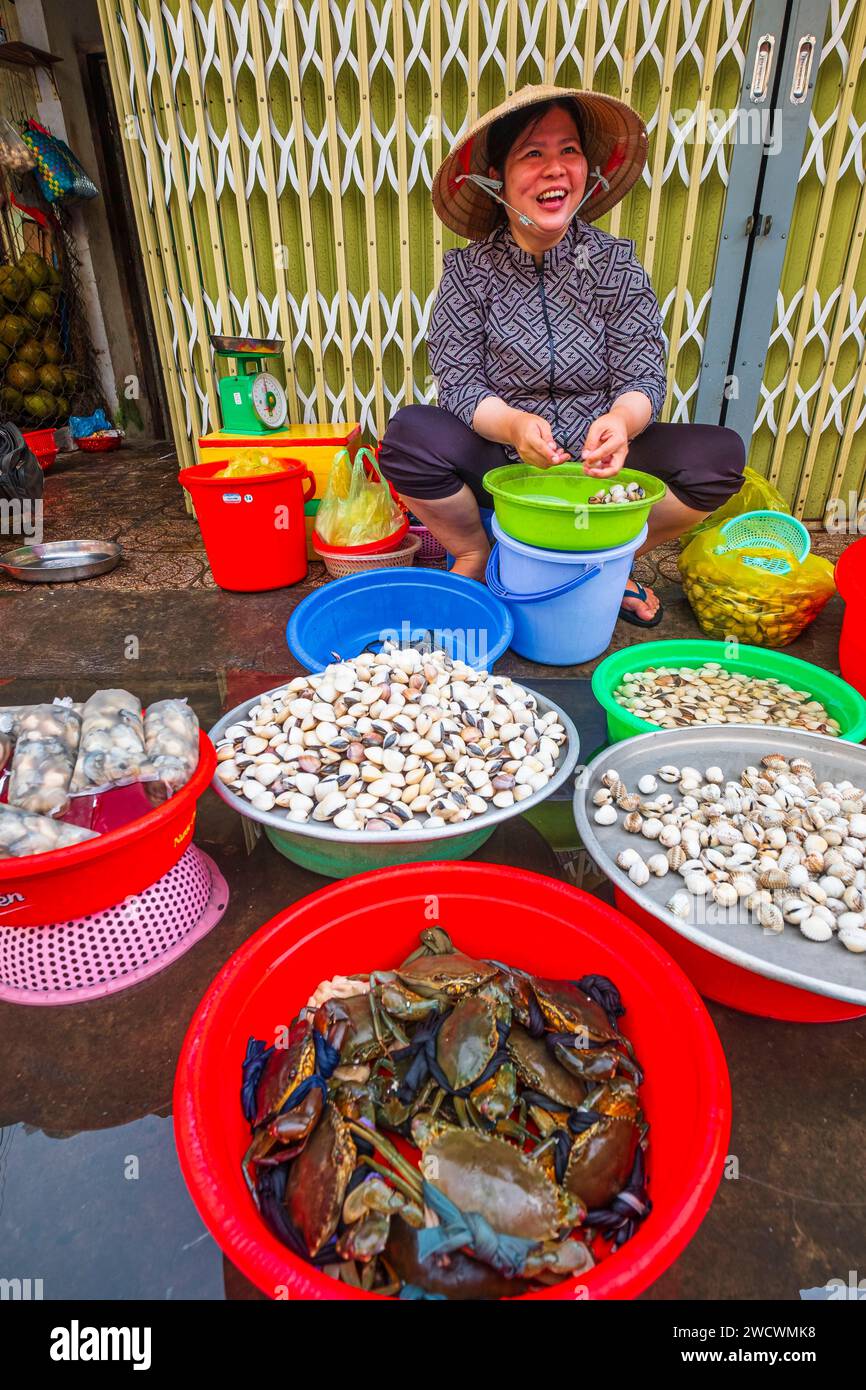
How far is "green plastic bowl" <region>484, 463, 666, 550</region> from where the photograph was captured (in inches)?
63.9

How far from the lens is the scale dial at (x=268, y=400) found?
260cm

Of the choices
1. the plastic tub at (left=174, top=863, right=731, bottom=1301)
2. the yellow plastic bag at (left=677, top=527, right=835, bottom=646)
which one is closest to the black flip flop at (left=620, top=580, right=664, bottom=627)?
the yellow plastic bag at (left=677, top=527, right=835, bottom=646)

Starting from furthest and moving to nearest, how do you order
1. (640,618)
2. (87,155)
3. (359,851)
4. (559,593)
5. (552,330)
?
(87,155) < (640,618) < (552,330) < (559,593) < (359,851)

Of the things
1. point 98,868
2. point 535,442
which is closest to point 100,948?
point 98,868

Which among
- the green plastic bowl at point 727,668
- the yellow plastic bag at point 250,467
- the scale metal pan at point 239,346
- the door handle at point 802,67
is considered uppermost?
the door handle at point 802,67

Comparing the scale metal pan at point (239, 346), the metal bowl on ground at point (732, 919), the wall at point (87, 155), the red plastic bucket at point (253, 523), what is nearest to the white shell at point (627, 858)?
the metal bowl on ground at point (732, 919)

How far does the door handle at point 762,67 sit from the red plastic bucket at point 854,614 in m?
1.98

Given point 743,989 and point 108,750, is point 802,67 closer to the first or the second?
point 743,989

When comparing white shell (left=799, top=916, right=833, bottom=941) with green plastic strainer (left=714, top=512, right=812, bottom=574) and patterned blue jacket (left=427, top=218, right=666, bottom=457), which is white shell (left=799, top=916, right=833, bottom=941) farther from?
patterned blue jacket (left=427, top=218, right=666, bottom=457)

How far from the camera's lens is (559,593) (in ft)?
5.65

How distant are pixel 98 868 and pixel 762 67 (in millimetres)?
3363

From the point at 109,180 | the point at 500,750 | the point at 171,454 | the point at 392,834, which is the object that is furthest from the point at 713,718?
the point at 109,180

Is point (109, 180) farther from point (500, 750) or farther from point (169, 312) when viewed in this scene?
point (500, 750)

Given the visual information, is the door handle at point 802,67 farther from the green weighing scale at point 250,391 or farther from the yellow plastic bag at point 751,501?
the green weighing scale at point 250,391
